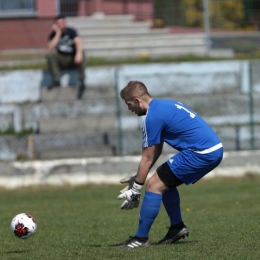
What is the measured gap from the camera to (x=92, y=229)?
9.47m

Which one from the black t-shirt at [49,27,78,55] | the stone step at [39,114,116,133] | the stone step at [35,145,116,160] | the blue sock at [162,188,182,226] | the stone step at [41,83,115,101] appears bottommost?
the stone step at [35,145,116,160]

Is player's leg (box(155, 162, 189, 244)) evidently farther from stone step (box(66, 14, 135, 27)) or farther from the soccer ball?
stone step (box(66, 14, 135, 27))

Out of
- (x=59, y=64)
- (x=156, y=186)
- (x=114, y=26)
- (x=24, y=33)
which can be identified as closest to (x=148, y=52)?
(x=114, y=26)

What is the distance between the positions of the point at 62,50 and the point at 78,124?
6.71ft

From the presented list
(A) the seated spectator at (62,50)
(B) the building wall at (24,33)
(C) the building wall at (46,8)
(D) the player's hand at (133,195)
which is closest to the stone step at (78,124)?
(A) the seated spectator at (62,50)

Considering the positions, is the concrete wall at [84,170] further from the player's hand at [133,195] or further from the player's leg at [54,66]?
the player's hand at [133,195]

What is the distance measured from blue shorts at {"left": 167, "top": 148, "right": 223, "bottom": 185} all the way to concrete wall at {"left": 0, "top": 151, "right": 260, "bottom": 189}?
8.24 m

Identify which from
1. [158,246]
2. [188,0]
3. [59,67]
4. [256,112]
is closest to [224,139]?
[256,112]

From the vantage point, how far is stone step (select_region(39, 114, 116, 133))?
55.9 feet

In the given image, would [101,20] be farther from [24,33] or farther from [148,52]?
[24,33]

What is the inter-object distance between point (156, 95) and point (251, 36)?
16.2ft

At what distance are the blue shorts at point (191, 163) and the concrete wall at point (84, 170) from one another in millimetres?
8244

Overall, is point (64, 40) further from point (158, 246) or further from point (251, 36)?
point (158, 246)

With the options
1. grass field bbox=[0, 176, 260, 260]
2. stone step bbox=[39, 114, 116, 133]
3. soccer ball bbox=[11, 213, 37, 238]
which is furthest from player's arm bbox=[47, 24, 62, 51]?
soccer ball bbox=[11, 213, 37, 238]
